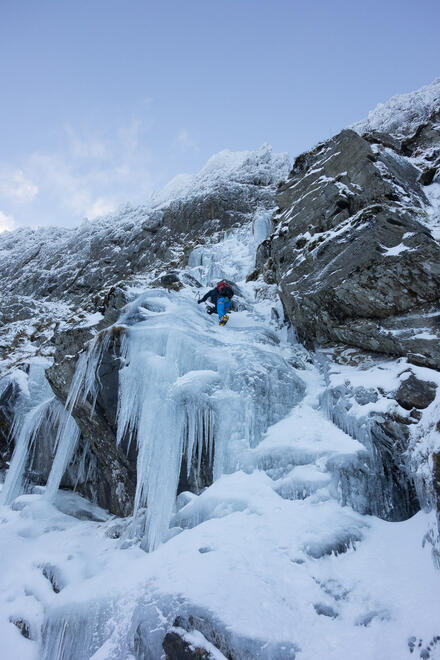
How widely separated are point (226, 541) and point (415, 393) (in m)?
3.25

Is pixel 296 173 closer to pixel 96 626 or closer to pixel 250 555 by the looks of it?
pixel 250 555

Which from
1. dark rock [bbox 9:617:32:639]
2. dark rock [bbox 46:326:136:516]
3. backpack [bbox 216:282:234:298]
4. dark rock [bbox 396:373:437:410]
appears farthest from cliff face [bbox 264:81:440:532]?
dark rock [bbox 9:617:32:639]

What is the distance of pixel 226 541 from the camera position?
4172 mm

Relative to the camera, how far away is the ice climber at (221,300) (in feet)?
31.1

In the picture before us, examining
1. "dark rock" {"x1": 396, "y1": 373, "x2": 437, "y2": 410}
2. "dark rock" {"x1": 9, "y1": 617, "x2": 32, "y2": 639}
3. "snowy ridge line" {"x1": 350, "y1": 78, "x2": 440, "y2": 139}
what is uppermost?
"snowy ridge line" {"x1": 350, "y1": 78, "x2": 440, "y2": 139}

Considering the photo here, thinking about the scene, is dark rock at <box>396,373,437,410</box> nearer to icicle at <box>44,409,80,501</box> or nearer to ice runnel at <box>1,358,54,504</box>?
icicle at <box>44,409,80,501</box>

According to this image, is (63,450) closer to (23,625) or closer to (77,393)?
(77,393)

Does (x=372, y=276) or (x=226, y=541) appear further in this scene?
(x=372, y=276)

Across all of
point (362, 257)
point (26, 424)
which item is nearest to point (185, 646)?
point (362, 257)

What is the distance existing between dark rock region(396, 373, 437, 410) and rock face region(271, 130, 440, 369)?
0.46 m

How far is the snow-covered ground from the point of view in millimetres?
3178

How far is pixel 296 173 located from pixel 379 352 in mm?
8060

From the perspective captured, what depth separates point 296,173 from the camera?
11984 millimetres

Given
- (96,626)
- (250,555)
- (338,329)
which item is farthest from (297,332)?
(96,626)
